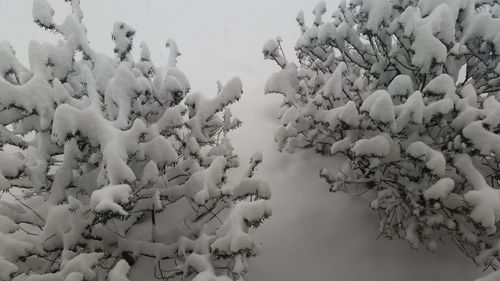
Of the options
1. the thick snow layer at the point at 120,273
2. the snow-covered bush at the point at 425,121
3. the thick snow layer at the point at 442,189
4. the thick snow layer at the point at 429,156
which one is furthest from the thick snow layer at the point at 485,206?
the thick snow layer at the point at 120,273

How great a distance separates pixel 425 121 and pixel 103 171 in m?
2.07

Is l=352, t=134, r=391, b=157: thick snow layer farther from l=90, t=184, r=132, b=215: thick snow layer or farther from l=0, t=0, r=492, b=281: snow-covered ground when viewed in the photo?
l=90, t=184, r=132, b=215: thick snow layer

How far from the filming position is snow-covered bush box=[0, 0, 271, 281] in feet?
7.44

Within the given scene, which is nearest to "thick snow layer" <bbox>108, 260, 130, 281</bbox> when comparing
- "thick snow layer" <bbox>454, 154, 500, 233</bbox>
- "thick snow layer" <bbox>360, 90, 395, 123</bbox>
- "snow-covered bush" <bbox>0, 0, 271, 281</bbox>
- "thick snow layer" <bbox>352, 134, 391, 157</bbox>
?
"snow-covered bush" <bbox>0, 0, 271, 281</bbox>

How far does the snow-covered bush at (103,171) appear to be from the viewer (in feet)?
7.44

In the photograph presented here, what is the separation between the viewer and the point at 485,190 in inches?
90.3

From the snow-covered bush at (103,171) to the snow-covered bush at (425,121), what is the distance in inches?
34.1

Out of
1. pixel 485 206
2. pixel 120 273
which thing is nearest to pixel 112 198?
pixel 120 273

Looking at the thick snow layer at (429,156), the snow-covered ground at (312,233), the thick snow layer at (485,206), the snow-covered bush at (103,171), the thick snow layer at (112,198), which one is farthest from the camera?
the snow-covered ground at (312,233)

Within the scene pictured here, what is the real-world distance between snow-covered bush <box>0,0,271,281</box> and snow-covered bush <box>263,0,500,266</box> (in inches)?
34.1

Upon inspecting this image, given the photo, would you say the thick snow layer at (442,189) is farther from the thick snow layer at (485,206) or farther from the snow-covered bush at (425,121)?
the thick snow layer at (485,206)

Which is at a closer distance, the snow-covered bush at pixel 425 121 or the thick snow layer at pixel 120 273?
the thick snow layer at pixel 120 273

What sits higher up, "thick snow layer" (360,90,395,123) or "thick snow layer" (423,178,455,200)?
"thick snow layer" (360,90,395,123)

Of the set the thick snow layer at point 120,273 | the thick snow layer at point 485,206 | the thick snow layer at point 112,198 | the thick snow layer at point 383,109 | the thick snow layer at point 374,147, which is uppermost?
the thick snow layer at point 383,109
